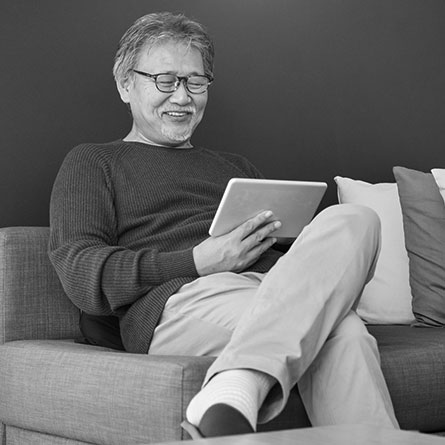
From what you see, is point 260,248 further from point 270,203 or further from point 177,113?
point 177,113

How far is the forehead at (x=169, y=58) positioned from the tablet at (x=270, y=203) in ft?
1.87

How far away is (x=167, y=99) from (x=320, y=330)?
103cm

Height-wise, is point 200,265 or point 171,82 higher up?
point 171,82

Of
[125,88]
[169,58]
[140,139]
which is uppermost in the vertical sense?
[169,58]

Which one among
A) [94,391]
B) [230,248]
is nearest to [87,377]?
[94,391]

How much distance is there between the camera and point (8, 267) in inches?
97.9

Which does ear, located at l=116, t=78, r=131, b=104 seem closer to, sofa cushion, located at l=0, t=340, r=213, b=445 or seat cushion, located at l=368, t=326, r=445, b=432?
sofa cushion, located at l=0, t=340, r=213, b=445

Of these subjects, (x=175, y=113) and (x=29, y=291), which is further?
(x=175, y=113)

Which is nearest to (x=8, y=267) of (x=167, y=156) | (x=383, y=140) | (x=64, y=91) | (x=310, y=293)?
(x=167, y=156)

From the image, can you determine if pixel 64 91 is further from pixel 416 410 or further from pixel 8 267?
pixel 416 410

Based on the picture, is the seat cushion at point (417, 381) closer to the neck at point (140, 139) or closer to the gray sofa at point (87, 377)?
the gray sofa at point (87, 377)

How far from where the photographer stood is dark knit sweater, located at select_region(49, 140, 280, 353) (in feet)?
7.47

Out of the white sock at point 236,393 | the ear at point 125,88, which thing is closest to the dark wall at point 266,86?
the ear at point 125,88

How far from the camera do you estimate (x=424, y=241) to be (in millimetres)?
2920
